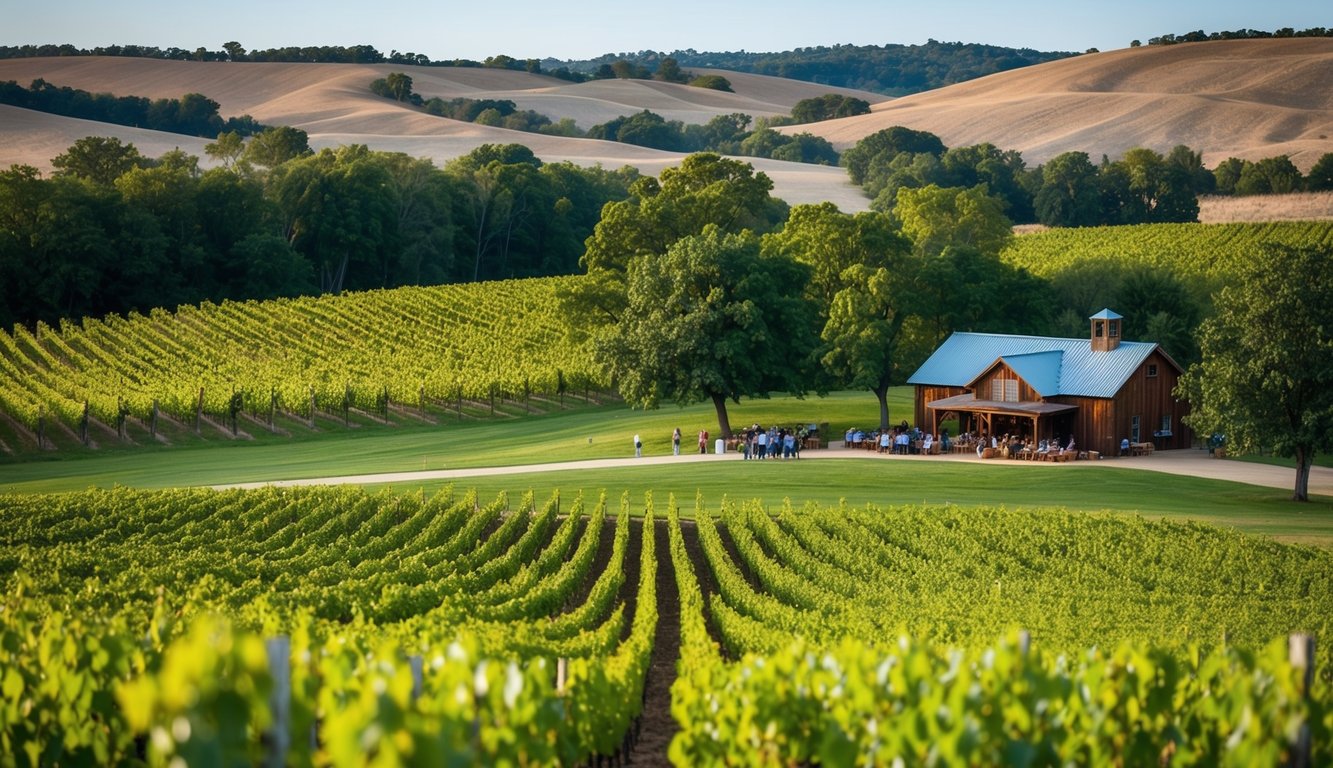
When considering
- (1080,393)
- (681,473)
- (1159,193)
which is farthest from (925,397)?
(1159,193)

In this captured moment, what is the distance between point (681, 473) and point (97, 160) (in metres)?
82.5

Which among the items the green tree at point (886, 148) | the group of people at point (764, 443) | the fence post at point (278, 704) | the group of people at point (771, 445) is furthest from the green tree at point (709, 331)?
the green tree at point (886, 148)

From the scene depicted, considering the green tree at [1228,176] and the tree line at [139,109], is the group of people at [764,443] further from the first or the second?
the tree line at [139,109]

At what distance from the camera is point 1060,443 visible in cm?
5416

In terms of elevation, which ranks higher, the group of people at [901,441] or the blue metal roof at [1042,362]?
the blue metal roof at [1042,362]

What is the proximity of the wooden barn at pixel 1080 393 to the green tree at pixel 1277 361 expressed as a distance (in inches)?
347

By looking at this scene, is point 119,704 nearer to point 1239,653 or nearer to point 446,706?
point 446,706

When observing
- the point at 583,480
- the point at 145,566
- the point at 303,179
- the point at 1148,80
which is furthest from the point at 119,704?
the point at 1148,80

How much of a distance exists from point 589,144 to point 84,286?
3694 inches

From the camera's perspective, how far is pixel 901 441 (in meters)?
53.0

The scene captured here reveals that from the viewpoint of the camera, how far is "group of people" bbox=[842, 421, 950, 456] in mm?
53281

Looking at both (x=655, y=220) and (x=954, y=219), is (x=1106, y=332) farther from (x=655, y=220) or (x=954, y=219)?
(x=954, y=219)

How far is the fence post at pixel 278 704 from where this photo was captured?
7109 mm

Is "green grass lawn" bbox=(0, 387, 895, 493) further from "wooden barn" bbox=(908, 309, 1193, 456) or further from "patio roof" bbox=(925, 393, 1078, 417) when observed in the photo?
"wooden barn" bbox=(908, 309, 1193, 456)
